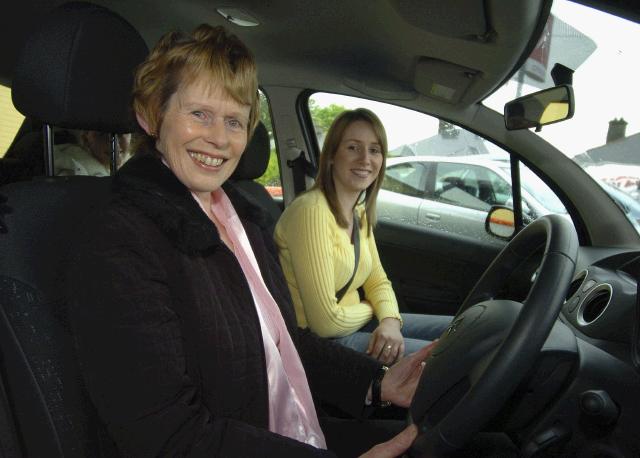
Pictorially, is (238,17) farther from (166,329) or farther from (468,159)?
(166,329)

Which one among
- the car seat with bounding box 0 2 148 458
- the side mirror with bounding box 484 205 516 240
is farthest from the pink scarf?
the side mirror with bounding box 484 205 516 240

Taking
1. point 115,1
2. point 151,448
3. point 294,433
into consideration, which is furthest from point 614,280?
point 115,1

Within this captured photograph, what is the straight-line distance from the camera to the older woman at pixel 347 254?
2.10 meters

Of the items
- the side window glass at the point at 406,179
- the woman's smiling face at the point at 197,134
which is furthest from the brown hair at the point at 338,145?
the woman's smiling face at the point at 197,134

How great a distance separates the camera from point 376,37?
2.31m

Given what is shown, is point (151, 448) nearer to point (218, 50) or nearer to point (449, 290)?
point (218, 50)

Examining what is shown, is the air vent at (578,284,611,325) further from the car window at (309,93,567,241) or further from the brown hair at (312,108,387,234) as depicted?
the brown hair at (312,108,387,234)

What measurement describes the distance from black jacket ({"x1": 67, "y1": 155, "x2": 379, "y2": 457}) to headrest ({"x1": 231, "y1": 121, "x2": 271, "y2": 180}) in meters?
1.30

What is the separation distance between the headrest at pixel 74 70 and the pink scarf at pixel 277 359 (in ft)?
1.01

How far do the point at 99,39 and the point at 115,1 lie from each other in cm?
122

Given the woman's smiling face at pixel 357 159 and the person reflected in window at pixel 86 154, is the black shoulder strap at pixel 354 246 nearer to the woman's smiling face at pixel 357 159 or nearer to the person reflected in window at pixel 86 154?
the woman's smiling face at pixel 357 159

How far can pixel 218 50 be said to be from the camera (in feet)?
4.14

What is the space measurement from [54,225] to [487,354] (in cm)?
91

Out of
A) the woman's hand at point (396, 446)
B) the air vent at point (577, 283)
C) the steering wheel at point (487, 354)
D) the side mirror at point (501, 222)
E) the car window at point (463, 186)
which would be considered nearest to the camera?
the steering wheel at point (487, 354)
